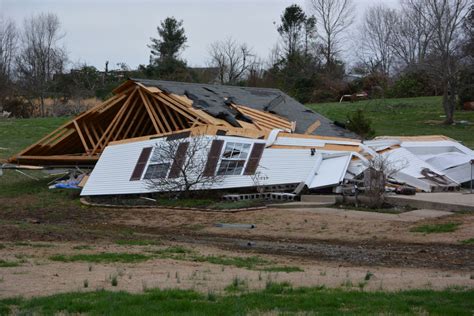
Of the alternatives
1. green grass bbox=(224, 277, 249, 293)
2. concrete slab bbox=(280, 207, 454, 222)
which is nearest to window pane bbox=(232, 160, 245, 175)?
concrete slab bbox=(280, 207, 454, 222)

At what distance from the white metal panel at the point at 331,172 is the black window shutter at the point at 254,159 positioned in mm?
2029

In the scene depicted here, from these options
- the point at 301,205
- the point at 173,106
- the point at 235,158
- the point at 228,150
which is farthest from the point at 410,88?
the point at 301,205

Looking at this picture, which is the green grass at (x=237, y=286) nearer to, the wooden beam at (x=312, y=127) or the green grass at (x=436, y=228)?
the green grass at (x=436, y=228)

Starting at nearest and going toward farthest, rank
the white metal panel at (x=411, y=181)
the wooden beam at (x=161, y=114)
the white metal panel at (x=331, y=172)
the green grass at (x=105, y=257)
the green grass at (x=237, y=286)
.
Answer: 1. the green grass at (x=237, y=286)
2. the green grass at (x=105, y=257)
3. the white metal panel at (x=331, y=172)
4. the white metal panel at (x=411, y=181)
5. the wooden beam at (x=161, y=114)

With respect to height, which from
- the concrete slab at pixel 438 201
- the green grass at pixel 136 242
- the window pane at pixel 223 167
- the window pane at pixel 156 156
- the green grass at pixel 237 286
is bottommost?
the green grass at pixel 136 242

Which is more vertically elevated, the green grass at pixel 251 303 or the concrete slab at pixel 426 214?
the green grass at pixel 251 303

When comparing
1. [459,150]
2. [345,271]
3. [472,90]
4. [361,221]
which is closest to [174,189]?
[361,221]

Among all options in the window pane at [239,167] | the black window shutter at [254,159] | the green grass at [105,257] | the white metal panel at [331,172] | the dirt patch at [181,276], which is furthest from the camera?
the window pane at [239,167]

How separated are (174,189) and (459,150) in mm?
10725

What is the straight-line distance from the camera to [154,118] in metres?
28.3

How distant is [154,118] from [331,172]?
8.81 meters

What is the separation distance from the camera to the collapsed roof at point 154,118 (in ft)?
91.4

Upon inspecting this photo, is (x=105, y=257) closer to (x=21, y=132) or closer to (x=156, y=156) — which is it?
(x=156, y=156)

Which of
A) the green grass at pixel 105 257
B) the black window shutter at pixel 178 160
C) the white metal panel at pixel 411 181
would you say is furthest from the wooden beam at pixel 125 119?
the green grass at pixel 105 257
